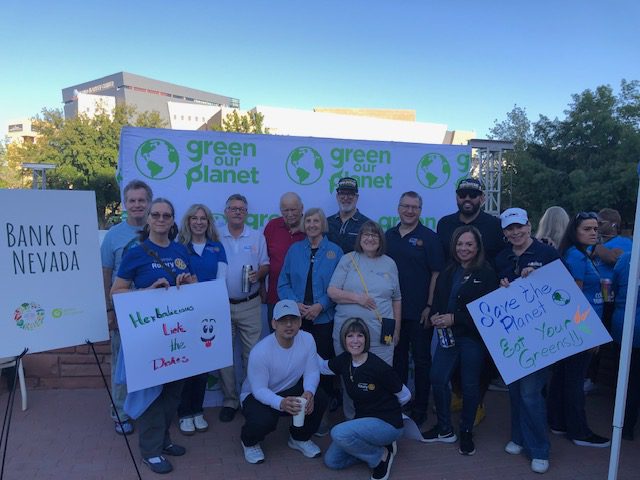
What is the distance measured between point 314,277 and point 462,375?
141cm

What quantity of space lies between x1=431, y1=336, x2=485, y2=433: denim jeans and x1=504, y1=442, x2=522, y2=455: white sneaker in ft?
1.06

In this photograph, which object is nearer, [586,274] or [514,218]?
[514,218]

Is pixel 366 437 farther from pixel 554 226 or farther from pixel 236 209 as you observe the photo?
pixel 554 226

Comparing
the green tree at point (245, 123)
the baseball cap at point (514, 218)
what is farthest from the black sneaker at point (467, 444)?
the green tree at point (245, 123)

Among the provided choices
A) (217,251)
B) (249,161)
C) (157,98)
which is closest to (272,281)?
(217,251)

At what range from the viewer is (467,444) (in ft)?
12.1

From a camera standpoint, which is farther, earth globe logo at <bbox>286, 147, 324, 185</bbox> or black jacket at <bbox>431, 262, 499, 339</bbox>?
earth globe logo at <bbox>286, 147, 324, 185</bbox>

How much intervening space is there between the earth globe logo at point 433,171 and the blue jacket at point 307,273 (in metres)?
1.81

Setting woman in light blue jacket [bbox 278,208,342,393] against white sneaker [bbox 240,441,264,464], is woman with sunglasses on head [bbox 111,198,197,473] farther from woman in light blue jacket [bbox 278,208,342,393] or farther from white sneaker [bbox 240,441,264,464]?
woman in light blue jacket [bbox 278,208,342,393]

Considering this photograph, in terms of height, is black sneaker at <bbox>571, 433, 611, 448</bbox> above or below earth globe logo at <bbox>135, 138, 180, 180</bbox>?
below

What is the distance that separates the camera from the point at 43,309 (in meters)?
2.80

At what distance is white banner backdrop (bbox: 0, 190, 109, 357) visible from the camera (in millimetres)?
2688

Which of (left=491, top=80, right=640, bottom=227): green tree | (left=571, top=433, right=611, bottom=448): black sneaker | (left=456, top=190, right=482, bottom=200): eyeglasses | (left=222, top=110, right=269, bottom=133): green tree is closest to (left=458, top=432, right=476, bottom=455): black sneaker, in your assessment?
(left=571, top=433, right=611, bottom=448): black sneaker

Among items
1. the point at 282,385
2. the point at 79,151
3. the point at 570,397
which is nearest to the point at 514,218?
the point at 570,397
